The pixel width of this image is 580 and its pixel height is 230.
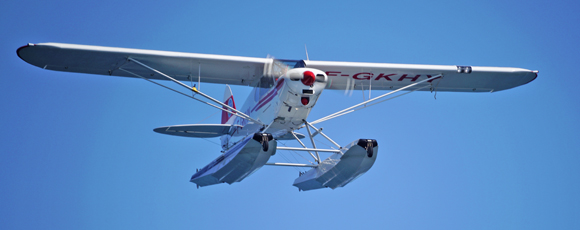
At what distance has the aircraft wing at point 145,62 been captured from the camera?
1316cm

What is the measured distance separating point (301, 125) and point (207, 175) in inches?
108

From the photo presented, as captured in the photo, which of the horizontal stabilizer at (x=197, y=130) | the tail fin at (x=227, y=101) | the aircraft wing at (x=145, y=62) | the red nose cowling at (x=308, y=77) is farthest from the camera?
the tail fin at (x=227, y=101)

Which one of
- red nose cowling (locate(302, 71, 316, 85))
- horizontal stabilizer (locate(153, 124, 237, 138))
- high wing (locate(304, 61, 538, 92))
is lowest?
horizontal stabilizer (locate(153, 124, 237, 138))

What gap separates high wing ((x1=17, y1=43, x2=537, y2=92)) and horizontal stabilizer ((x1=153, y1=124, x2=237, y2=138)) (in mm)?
1763

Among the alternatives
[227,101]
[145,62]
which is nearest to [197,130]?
[145,62]

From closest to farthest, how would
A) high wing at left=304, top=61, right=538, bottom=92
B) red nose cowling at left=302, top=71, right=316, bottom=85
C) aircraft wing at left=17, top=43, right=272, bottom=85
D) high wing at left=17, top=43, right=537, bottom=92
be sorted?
red nose cowling at left=302, top=71, right=316, bottom=85
aircraft wing at left=17, top=43, right=272, bottom=85
high wing at left=17, top=43, right=537, bottom=92
high wing at left=304, top=61, right=538, bottom=92

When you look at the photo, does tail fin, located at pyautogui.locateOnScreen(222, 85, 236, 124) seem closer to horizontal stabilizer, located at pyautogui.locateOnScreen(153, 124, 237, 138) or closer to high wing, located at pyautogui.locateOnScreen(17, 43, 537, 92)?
horizontal stabilizer, located at pyautogui.locateOnScreen(153, 124, 237, 138)

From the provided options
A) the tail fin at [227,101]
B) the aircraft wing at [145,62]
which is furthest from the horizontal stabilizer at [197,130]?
the tail fin at [227,101]

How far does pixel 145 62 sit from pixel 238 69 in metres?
2.20

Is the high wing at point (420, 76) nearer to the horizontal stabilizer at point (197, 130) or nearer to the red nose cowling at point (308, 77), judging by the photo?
the red nose cowling at point (308, 77)

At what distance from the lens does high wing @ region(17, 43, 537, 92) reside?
43.8 feet

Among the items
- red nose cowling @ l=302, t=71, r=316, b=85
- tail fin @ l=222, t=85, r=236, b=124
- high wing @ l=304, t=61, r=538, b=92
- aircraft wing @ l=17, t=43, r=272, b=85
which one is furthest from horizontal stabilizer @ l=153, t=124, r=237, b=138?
red nose cowling @ l=302, t=71, r=316, b=85

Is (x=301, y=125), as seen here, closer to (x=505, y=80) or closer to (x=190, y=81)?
(x=190, y=81)

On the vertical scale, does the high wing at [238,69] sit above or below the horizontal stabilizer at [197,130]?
above
